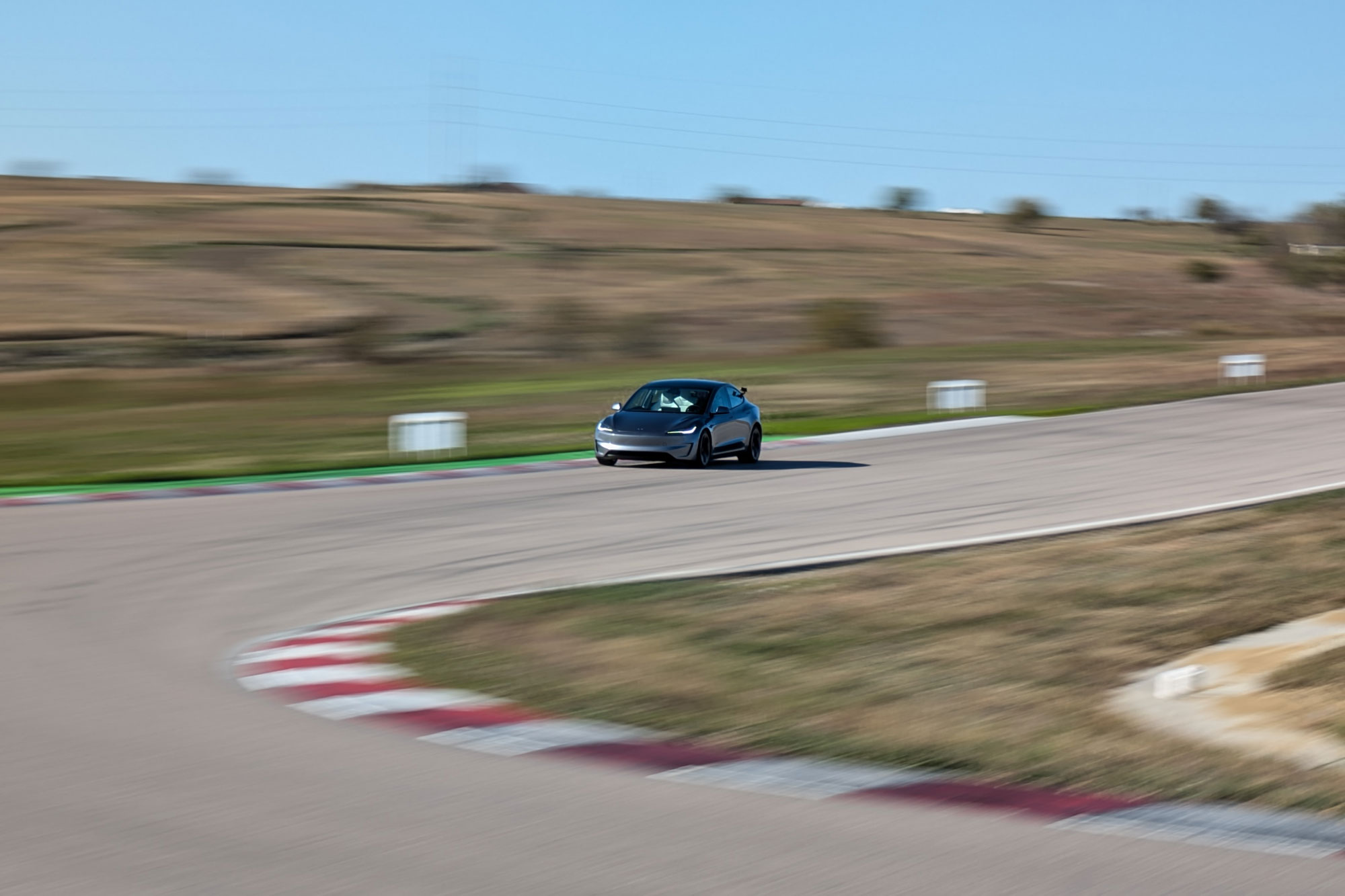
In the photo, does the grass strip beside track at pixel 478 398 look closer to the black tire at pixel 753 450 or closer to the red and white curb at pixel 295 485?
the red and white curb at pixel 295 485

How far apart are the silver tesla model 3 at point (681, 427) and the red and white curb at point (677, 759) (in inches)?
502

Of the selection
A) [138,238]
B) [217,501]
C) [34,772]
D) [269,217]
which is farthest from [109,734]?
[269,217]

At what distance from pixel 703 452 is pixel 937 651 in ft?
44.0

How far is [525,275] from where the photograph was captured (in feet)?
200

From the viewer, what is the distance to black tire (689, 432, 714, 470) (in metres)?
22.0

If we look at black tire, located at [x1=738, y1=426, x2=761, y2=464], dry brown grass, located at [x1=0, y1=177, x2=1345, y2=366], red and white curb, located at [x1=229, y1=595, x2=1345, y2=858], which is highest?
dry brown grass, located at [x1=0, y1=177, x2=1345, y2=366]

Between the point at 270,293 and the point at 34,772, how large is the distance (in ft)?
154

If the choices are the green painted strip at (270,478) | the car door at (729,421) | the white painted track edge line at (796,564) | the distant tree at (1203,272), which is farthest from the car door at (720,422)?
the distant tree at (1203,272)

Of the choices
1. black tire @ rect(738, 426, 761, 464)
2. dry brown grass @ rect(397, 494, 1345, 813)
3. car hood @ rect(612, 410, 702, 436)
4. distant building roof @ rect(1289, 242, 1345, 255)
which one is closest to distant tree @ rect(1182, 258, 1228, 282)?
distant building roof @ rect(1289, 242, 1345, 255)

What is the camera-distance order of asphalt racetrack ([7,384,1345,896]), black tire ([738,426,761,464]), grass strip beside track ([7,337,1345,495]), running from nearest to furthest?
asphalt racetrack ([7,384,1345,896]) → black tire ([738,426,761,464]) → grass strip beside track ([7,337,1345,495])

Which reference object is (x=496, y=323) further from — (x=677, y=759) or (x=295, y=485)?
(x=677, y=759)

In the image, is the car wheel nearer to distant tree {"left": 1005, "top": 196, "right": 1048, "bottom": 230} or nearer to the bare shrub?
the bare shrub

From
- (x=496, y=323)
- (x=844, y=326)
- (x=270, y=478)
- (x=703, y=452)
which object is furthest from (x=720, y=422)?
(x=496, y=323)

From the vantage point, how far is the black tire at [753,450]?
2330 centimetres
